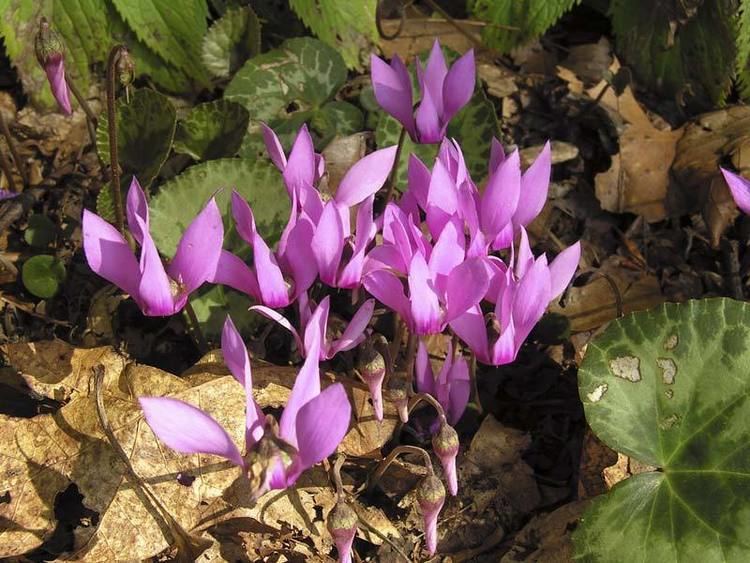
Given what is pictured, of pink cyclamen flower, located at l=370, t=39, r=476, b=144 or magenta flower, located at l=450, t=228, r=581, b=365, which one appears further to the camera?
pink cyclamen flower, located at l=370, t=39, r=476, b=144

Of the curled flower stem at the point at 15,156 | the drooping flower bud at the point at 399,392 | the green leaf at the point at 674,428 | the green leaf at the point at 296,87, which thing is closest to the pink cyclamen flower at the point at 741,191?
the green leaf at the point at 674,428

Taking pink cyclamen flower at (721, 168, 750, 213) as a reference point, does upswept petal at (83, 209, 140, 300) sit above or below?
above

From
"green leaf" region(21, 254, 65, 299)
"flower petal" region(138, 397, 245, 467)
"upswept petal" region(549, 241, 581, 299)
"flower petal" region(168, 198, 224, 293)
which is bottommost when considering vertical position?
"green leaf" region(21, 254, 65, 299)

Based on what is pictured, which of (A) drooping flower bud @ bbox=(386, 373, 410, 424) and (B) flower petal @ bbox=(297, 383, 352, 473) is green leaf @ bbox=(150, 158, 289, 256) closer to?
(A) drooping flower bud @ bbox=(386, 373, 410, 424)

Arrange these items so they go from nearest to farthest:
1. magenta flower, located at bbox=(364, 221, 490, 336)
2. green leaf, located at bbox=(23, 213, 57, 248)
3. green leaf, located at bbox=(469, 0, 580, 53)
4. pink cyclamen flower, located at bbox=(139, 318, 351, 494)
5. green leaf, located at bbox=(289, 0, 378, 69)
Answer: pink cyclamen flower, located at bbox=(139, 318, 351, 494) → magenta flower, located at bbox=(364, 221, 490, 336) → green leaf, located at bbox=(23, 213, 57, 248) → green leaf, located at bbox=(289, 0, 378, 69) → green leaf, located at bbox=(469, 0, 580, 53)

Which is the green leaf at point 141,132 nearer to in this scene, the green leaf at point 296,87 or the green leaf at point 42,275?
the green leaf at point 42,275

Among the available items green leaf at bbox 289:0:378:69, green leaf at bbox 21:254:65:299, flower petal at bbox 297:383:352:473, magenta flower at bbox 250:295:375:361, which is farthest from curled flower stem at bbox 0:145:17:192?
flower petal at bbox 297:383:352:473
